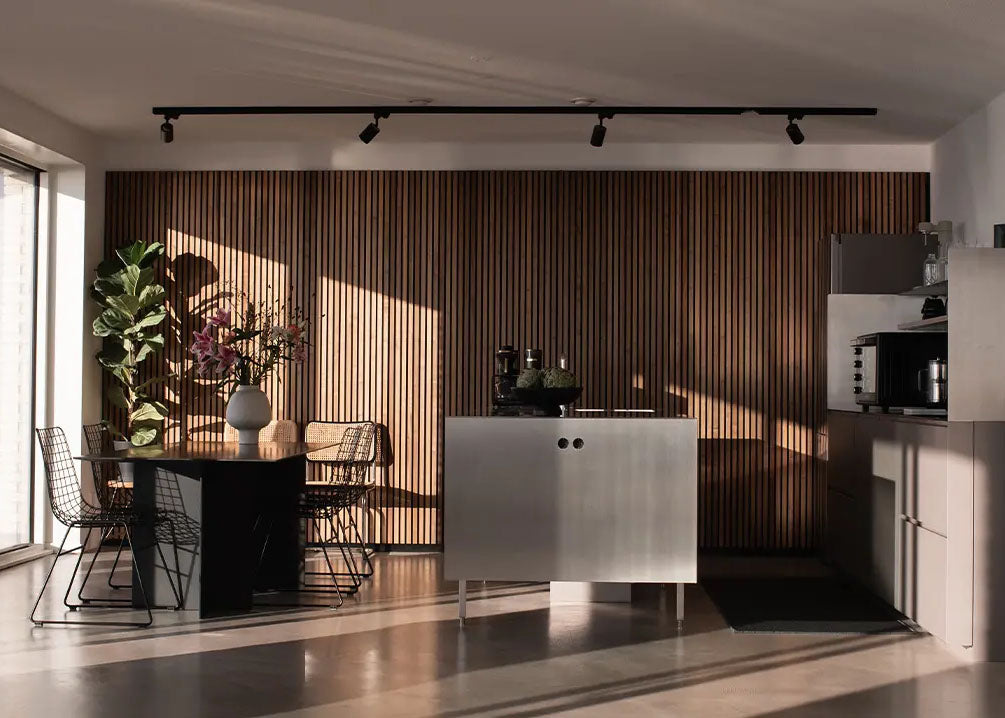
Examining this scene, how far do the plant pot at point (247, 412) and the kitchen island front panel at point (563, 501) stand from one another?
161 cm

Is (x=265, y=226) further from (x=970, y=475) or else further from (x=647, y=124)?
(x=970, y=475)

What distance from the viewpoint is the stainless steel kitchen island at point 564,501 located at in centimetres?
638

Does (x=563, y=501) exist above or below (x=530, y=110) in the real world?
below

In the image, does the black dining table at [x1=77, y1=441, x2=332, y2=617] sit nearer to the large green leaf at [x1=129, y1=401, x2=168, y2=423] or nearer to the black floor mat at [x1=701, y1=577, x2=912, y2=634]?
the large green leaf at [x1=129, y1=401, x2=168, y2=423]

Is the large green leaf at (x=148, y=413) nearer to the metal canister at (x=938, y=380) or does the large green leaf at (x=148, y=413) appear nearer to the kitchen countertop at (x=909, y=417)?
the kitchen countertop at (x=909, y=417)

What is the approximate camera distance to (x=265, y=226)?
9508 millimetres

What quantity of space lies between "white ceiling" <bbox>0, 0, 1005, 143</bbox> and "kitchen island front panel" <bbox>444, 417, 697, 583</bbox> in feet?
7.41

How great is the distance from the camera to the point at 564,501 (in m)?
6.39

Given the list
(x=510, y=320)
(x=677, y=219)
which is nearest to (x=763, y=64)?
(x=677, y=219)

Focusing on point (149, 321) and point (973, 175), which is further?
point (149, 321)

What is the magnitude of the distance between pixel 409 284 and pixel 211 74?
265 centimetres

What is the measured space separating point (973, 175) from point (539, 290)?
3.46 m

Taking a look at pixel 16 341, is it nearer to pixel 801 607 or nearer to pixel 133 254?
pixel 133 254

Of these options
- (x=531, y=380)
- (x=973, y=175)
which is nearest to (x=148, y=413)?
(x=531, y=380)
